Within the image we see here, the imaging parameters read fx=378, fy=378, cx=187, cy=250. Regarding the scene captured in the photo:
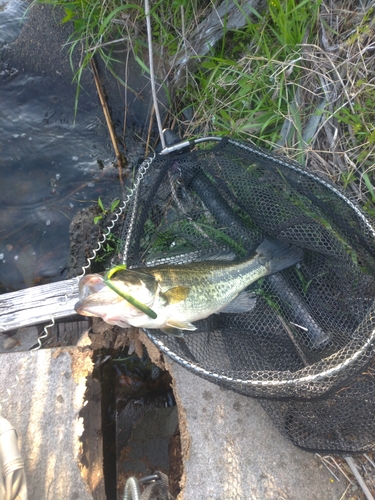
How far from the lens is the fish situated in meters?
1.98

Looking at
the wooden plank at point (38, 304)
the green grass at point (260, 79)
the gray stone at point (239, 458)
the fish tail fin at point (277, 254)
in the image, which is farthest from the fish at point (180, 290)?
the wooden plank at point (38, 304)

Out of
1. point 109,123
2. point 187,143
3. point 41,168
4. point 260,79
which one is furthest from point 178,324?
point 41,168

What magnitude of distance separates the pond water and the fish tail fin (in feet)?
6.85

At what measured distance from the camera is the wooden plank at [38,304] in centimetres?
345

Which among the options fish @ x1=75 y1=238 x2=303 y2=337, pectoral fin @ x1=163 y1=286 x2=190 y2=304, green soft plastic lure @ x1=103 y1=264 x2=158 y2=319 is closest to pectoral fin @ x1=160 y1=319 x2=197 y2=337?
fish @ x1=75 y1=238 x2=303 y2=337

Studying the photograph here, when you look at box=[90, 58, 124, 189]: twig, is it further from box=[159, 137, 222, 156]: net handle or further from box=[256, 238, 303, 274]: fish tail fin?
box=[256, 238, 303, 274]: fish tail fin

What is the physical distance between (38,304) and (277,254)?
2235 millimetres

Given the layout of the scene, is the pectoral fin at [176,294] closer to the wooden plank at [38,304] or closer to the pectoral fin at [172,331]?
the pectoral fin at [172,331]

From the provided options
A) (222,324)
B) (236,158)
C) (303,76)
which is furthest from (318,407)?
(303,76)

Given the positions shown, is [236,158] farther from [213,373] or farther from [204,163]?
[213,373]

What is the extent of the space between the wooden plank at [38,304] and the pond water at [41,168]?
1.68 ft

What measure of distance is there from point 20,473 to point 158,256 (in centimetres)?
172

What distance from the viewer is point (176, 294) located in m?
2.26

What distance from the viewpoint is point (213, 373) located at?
91.2 inches
